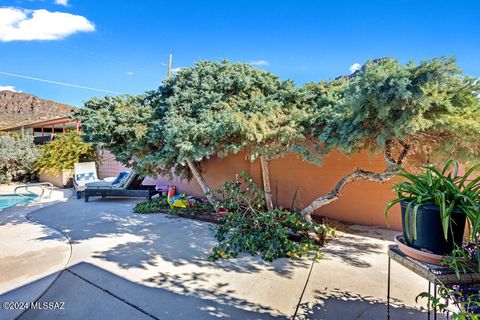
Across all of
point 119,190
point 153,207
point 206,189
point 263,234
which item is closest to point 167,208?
point 153,207

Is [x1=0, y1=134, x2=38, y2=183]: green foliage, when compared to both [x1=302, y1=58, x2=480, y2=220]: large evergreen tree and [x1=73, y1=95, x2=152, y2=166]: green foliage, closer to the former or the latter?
[x1=73, y1=95, x2=152, y2=166]: green foliage

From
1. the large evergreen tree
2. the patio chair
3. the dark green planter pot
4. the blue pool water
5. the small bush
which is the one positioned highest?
the large evergreen tree

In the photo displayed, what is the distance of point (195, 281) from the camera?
3.68 meters

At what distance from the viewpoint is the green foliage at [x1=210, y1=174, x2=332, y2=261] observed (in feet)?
15.0

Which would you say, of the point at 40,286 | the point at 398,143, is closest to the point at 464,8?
the point at 398,143

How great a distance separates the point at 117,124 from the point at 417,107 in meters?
6.08

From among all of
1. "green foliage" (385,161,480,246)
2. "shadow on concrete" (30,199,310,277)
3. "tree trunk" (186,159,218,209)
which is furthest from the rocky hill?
"green foliage" (385,161,480,246)

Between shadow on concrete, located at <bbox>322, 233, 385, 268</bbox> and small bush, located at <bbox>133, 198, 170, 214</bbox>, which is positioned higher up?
small bush, located at <bbox>133, 198, 170, 214</bbox>

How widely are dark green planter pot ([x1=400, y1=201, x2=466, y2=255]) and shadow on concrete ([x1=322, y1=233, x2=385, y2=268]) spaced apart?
2.52m

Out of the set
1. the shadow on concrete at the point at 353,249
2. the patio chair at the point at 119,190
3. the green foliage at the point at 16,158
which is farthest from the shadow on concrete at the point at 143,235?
the green foliage at the point at 16,158

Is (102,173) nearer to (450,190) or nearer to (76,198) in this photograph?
(76,198)

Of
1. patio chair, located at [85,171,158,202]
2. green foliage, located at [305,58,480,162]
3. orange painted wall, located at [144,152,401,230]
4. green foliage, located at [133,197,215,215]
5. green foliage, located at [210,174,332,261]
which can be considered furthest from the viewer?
patio chair, located at [85,171,158,202]

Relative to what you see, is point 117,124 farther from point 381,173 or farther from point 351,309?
point 351,309

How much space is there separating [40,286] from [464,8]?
8914 mm
